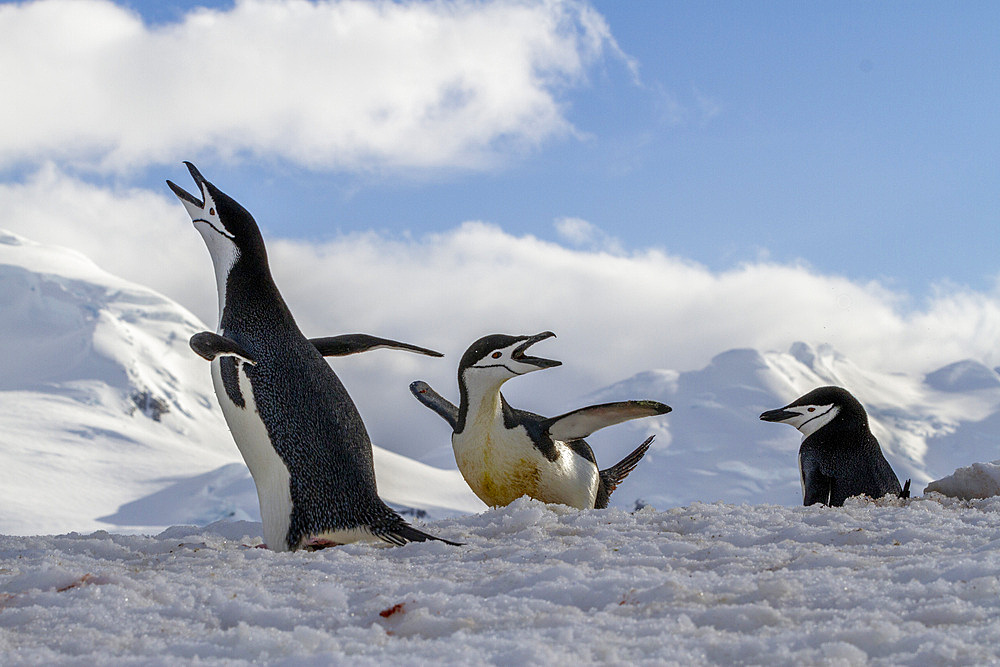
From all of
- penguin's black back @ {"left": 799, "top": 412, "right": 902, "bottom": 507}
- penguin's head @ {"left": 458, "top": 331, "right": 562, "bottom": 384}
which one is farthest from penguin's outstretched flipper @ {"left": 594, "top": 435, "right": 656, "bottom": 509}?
penguin's head @ {"left": 458, "top": 331, "right": 562, "bottom": 384}

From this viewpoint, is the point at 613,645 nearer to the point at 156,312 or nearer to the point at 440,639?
the point at 440,639

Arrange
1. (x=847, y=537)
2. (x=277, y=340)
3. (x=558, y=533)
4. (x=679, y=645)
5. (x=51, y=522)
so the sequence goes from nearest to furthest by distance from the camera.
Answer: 1. (x=679, y=645)
2. (x=847, y=537)
3. (x=558, y=533)
4. (x=277, y=340)
5. (x=51, y=522)

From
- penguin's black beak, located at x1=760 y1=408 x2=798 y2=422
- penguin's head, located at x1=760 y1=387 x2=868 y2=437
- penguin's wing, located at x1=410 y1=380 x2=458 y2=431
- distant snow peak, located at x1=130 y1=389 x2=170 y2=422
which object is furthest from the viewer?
distant snow peak, located at x1=130 y1=389 x2=170 y2=422

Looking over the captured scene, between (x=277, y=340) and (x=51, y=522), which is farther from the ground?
(x=277, y=340)

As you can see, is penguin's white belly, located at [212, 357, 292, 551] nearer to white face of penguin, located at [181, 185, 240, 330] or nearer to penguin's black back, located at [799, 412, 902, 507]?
white face of penguin, located at [181, 185, 240, 330]

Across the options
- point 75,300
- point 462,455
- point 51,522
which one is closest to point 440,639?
point 462,455

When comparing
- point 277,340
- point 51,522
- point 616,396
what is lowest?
point 51,522

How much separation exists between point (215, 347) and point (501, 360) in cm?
170

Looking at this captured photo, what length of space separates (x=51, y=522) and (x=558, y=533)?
44580 mm

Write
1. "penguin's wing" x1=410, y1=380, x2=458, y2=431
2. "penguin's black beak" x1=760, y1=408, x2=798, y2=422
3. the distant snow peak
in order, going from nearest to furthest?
"penguin's black beak" x1=760, y1=408, x2=798, y2=422
"penguin's wing" x1=410, y1=380, x2=458, y2=431
the distant snow peak

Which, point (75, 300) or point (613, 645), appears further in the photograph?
point (75, 300)

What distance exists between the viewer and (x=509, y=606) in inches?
95.3

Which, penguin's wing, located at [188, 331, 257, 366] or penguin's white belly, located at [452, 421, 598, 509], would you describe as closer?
penguin's wing, located at [188, 331, 257, 366]

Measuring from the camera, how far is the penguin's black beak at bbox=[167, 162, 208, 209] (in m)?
4.78
